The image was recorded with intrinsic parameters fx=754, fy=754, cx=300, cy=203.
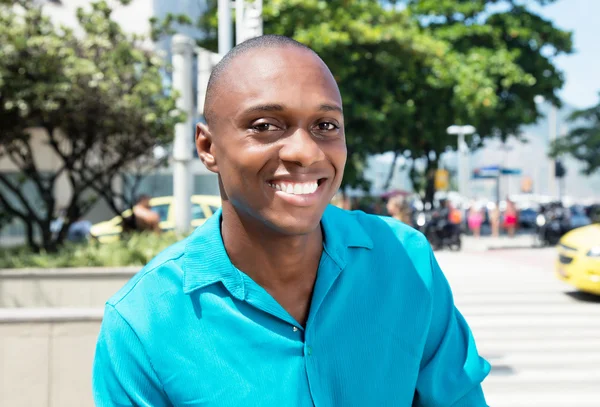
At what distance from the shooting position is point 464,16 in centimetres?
2548

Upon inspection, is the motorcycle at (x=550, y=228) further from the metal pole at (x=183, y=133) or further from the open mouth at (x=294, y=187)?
the open mouth at (x=294, y=187)

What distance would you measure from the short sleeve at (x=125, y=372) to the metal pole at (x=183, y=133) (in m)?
8.86

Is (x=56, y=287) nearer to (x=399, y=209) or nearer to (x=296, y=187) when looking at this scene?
(x=296, y=187)

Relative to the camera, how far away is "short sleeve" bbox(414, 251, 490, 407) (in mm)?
1461

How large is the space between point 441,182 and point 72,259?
19.8 metres

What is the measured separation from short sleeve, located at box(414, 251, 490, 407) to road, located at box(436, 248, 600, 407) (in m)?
4.57

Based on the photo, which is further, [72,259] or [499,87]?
[499,87]

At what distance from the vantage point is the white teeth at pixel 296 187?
4.48ft

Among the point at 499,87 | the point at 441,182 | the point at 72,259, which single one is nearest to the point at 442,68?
the point at 499,87

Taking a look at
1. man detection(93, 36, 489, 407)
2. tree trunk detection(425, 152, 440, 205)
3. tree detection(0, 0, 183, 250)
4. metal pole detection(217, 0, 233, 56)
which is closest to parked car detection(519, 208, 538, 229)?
tree trunk detection(425, 152, 440, 205)

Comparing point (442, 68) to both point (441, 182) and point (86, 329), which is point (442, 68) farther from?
point (86, 329)

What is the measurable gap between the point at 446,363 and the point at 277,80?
2.11 ft

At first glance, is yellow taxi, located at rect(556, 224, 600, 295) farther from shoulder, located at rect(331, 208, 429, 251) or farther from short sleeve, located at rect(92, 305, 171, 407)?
A: short sleeve, located at rect(92, 305, 171, 407)

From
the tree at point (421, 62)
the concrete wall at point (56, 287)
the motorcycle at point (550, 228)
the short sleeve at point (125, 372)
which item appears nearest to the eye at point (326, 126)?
the short sleeve at point (125, 372)
